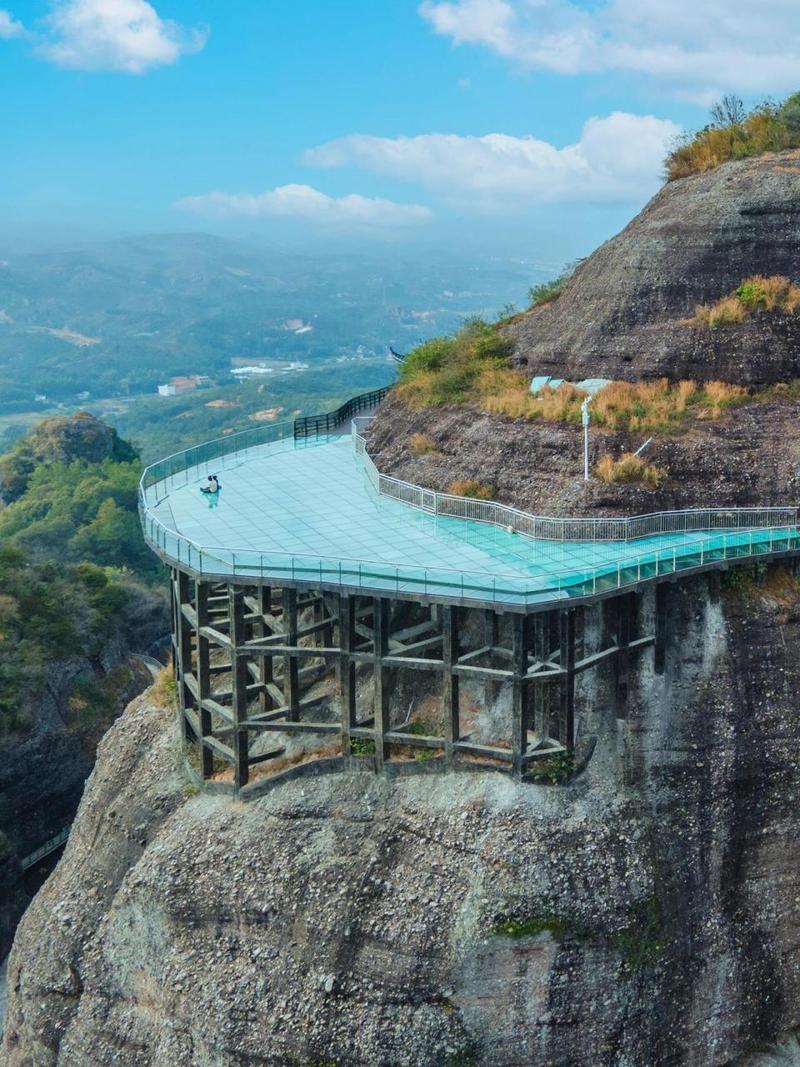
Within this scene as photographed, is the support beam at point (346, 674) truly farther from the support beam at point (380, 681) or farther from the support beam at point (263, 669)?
the support beam at point (263, 669)

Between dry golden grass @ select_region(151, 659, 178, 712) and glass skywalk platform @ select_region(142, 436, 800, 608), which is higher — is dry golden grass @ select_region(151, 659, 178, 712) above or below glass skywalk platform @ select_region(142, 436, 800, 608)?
below

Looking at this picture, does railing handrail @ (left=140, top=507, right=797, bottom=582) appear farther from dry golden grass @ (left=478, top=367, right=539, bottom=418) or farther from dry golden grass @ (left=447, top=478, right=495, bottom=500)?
dry golden grass @ (left=478, top=367, right=539, bottom=418)

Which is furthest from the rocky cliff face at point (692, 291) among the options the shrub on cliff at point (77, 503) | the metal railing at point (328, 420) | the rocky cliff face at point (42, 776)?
the shrub on cliff at point (77, 503)

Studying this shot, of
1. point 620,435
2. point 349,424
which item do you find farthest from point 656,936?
point 349,424

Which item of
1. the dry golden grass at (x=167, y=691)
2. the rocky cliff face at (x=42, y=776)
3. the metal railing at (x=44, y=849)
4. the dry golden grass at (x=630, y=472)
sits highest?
the dry golden grass at (x=630, y=472)

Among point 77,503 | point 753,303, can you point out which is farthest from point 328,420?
point 77,503

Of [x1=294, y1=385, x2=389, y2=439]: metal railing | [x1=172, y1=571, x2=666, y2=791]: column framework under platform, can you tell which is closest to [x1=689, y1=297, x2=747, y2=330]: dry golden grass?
[x1=172, y1=571, x2=666, y2=791]: column framework under platform
